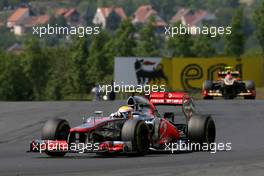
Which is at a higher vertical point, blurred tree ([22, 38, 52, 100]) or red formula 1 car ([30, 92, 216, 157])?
blurred tree ([22, 38, 52, 100])

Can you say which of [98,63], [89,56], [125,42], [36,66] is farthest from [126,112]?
[36,66]

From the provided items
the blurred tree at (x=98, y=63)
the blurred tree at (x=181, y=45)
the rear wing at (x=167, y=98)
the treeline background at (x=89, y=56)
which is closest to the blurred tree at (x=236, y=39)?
the treeline background at (x=89, y=56)

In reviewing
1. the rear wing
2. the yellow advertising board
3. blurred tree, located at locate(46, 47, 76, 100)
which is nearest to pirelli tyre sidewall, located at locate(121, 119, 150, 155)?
the rear wing

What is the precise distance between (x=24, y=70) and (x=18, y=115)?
272ft

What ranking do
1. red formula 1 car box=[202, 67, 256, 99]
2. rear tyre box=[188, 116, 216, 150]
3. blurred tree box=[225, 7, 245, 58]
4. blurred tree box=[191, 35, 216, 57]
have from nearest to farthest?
rear tyre box=[188, 116, 216, 150]
red formula 1 car box=[202, 67, 256, 99]
blurred tree box=[225, 7, 245, 58]
blurred tree box=[191, 35, 216, 57]

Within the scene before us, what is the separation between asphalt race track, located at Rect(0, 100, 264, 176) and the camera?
54.4 feet

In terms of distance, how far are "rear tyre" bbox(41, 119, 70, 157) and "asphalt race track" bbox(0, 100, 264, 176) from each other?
237 mm

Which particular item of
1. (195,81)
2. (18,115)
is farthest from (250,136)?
(195,81)

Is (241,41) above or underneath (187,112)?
above

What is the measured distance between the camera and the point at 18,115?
3766cm

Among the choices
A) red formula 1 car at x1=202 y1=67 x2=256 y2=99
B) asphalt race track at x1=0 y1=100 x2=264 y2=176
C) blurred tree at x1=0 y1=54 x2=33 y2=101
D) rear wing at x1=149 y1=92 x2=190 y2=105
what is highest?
blurred tree at x1=0 y1=54 x2=33 y2=101

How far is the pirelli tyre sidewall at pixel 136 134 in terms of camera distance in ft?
66.0

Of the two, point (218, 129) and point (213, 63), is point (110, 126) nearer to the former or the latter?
point (218, 129)

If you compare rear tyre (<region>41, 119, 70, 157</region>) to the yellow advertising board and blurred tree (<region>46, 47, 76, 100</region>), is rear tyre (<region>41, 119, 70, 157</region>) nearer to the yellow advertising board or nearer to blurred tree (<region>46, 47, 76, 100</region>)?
the yellow advertising board
